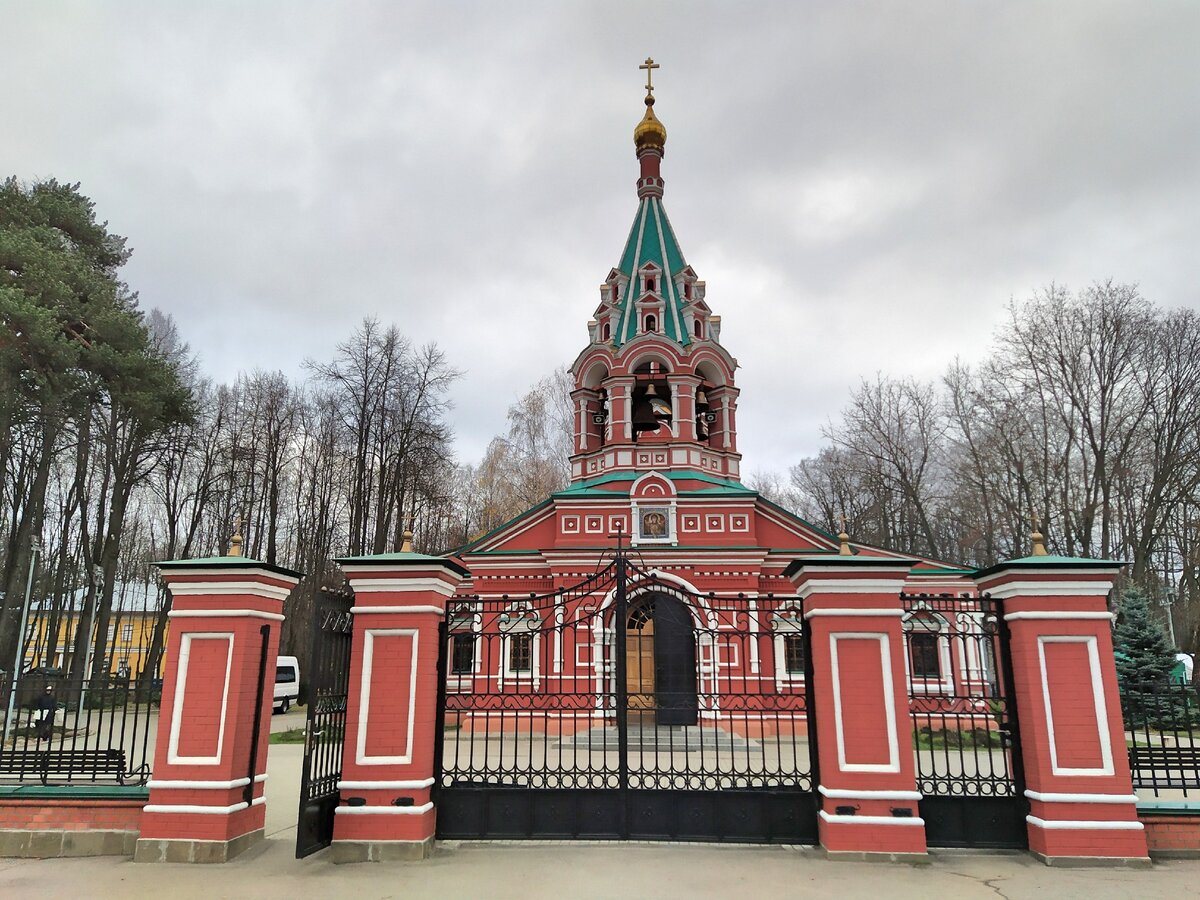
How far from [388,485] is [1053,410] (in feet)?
72.8

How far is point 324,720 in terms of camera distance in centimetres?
662

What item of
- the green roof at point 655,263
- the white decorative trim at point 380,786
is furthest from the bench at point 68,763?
the green roof at point 655,263

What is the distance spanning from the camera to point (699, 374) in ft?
67.2

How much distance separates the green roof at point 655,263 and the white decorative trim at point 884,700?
559 inches

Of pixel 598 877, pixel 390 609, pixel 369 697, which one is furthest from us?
pixel 390 609

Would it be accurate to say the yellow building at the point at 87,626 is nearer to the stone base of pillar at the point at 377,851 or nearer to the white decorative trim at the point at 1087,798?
the stone base of pillar at the point at 377,851

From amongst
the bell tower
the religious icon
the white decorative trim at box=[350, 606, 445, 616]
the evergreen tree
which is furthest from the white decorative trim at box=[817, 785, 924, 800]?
the evergreen tree

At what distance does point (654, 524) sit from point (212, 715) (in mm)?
12444

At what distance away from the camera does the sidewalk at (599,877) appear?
218 inches

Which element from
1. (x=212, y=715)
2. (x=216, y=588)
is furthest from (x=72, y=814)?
(x=216, y=588)

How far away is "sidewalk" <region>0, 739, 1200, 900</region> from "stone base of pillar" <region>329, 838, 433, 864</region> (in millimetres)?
125

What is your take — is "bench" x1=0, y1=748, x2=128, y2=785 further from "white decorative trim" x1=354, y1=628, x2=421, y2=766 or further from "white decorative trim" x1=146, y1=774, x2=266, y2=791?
"white decorative trim" x1=354, y1=628, x2=421, y2=766

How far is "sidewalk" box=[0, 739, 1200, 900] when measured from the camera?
18.2ft

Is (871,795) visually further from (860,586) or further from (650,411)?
(650,411)
